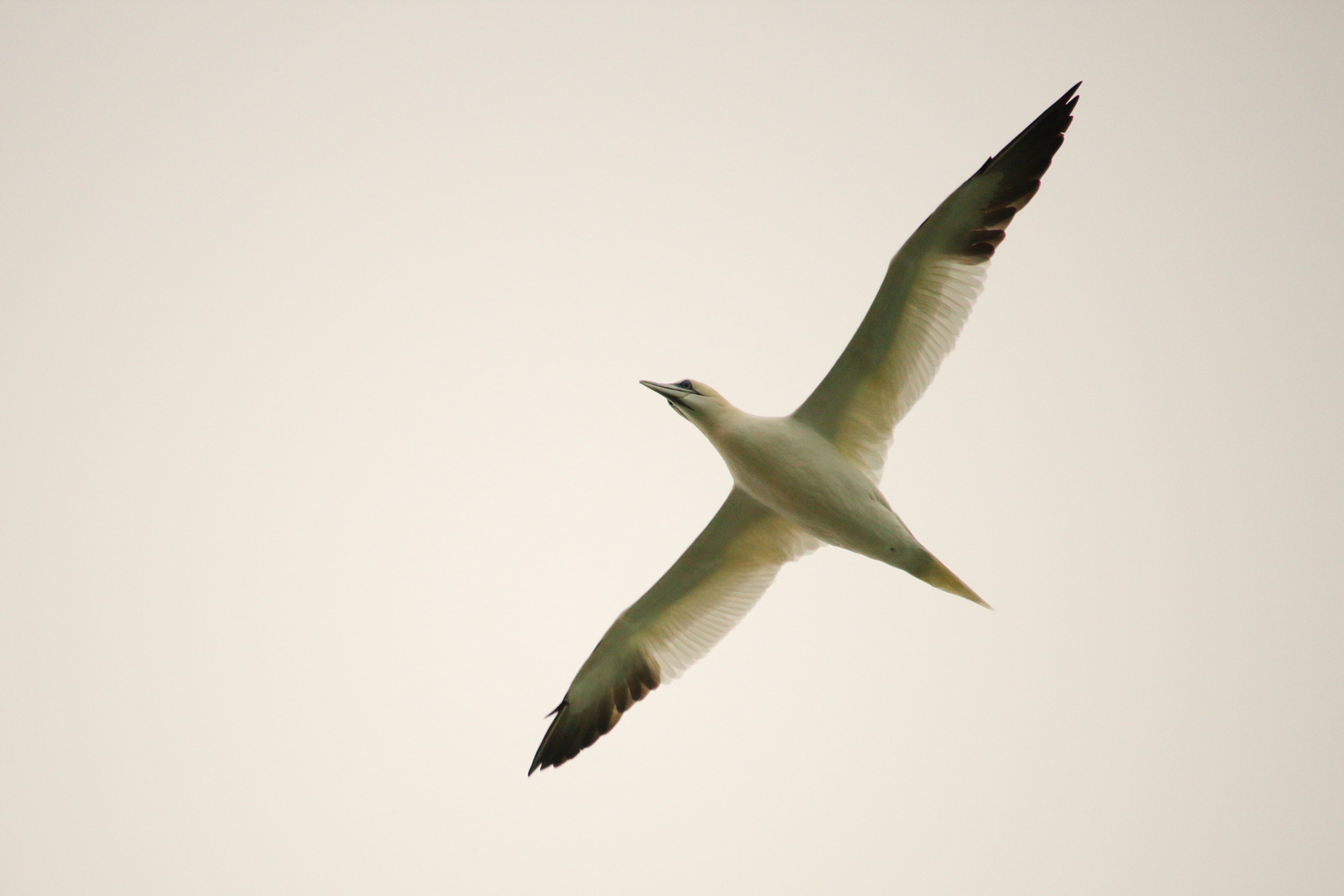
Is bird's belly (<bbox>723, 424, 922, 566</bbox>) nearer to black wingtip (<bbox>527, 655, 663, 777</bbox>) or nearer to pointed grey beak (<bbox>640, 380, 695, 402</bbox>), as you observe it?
pointed grey beak (<bbox>640, 380, 695, 402</bbox>)

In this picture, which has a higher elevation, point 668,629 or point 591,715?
point 668,629

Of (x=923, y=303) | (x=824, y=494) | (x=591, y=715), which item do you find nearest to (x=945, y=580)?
(x=824, y=494)

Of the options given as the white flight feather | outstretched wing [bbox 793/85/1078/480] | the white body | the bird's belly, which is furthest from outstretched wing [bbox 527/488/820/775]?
outstretched wing [bbox 793/85/1078/480]

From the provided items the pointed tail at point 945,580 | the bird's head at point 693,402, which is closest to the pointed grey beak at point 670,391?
the bird's head at point 693,402

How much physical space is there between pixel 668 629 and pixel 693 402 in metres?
2.55

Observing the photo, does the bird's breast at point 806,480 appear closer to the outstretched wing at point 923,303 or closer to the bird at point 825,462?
the bird at point 825,462

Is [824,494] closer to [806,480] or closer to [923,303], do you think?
[806,480]

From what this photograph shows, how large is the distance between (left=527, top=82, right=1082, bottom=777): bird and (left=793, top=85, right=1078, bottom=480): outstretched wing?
0.03 ft

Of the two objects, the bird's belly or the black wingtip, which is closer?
the bird's belly

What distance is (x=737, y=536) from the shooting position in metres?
9.80

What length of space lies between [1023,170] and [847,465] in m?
2.89

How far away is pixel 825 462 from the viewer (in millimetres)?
8617

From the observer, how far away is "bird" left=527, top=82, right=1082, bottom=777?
26.7ft

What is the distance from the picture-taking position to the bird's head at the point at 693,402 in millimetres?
9008
